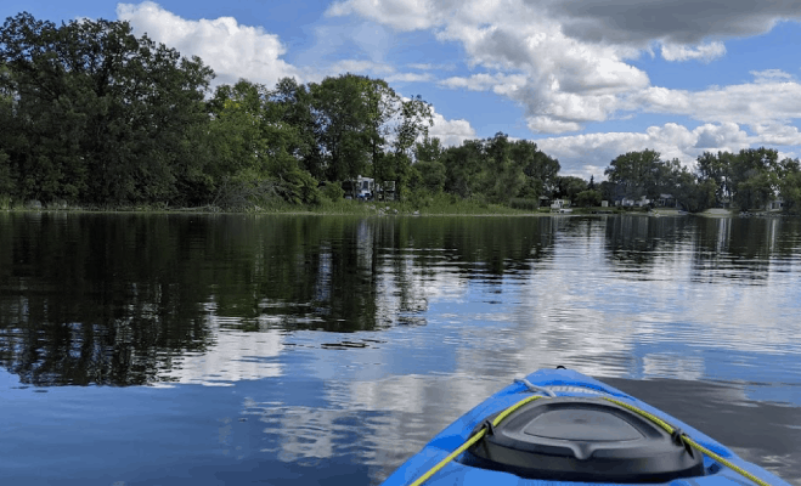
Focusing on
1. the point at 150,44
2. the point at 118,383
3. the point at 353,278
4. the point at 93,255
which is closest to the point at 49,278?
the point at 93,255

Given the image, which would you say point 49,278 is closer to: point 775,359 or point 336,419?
point 336,419

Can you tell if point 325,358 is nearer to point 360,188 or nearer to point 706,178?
point 360,188

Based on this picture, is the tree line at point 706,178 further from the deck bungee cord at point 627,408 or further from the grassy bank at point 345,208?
the deck bungee cord at point 627,408

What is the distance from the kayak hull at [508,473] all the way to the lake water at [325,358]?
1.14 metres

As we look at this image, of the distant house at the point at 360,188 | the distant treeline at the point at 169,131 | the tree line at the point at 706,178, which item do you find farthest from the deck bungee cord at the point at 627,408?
the tree line at the point at 706,178

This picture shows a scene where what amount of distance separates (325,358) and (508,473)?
4.84m

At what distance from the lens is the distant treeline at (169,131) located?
54.2m

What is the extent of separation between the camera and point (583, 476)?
3.00 meters

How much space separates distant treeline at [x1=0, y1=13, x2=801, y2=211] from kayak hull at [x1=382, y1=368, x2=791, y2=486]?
55.9 m

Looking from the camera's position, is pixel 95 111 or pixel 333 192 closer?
pixel 95 111

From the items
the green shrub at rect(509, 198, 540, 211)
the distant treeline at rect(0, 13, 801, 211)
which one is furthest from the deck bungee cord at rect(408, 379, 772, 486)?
the green shrub at rect(509, 198, 540, 211)

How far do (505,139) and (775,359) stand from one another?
96062 millimetres

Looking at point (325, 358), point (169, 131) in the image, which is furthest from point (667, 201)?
point (325, 358)

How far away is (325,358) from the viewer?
7.68 m
